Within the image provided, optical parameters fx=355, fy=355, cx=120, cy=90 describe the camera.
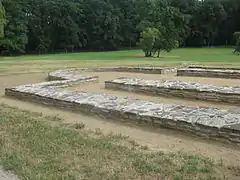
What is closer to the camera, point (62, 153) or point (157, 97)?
point (62, 153)

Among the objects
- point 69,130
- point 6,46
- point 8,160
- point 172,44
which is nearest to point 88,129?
point 69,130

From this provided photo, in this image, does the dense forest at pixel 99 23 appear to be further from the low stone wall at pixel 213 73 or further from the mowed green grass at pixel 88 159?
the mowed green grass at pixel 88 159

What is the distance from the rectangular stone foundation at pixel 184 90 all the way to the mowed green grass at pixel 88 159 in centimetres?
422

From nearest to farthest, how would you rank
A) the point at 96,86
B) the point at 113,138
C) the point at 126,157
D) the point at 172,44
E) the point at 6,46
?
the point at 126,157
the point at 113,138
the point at 96,86
the point at 172,44
the point at 6,46

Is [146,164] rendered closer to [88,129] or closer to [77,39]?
[88,129]

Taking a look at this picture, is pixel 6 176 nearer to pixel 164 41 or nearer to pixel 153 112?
pixel 153 112

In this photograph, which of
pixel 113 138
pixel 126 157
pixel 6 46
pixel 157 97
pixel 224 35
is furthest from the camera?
pixel 224 35

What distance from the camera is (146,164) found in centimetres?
421

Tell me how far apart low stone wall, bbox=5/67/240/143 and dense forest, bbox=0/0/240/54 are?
3520 centimetres

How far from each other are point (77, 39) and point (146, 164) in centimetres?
4811

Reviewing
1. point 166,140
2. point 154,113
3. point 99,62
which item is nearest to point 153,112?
point 154,113

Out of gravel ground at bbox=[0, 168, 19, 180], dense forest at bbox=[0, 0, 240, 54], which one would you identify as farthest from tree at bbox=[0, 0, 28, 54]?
gravel ground at bbox=[0, 168, 19, 180]

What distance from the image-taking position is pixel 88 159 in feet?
14.4

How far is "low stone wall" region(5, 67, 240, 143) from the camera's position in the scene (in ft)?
17.5
